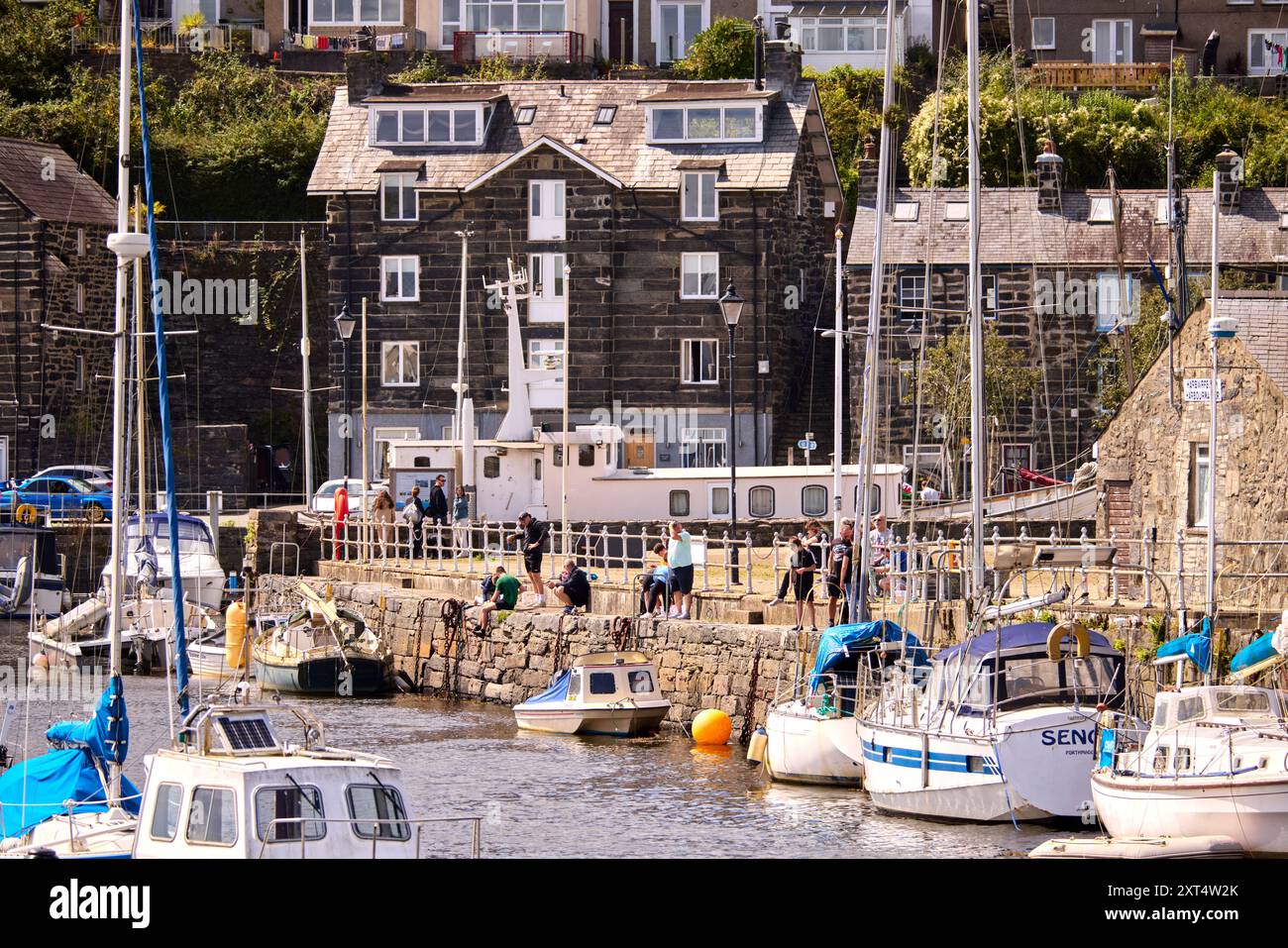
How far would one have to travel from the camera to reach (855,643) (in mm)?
25141

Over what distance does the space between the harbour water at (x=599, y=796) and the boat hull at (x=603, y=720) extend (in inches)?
9.1

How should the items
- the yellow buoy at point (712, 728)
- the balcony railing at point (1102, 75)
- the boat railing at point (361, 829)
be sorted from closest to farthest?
1. the boat railing at point (361, 829)
2. the yellow buoy at point (712, 728)
3. the balcony railing at point (1102, 75)

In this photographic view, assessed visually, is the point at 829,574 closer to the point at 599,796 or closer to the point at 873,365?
the point at 873,365

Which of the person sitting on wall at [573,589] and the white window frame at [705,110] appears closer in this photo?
the person sitting on wall at [573,589]

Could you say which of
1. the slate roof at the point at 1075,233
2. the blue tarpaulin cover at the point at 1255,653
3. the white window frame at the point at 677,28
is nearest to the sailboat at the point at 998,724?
the blue tarpaulin cover at the point at 1255,653

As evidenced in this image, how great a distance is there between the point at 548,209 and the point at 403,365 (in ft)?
17.0

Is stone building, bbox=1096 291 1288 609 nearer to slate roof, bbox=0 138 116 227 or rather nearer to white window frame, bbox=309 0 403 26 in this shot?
slate roof, bbox=0 138 116 227

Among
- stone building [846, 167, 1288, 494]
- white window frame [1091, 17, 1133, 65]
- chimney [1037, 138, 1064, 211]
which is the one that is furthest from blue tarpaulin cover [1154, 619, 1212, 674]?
white window frame [1091, 17, 1133, 65]

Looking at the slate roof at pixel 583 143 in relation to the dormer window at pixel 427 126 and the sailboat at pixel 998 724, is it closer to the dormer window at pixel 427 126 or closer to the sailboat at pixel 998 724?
the dormer window at pixel 427 126

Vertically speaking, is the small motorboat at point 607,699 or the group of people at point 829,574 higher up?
the group of people at point 829,574

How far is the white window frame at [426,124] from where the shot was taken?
52500 millimetres

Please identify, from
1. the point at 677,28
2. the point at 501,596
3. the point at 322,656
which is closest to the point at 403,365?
the point at 322,656

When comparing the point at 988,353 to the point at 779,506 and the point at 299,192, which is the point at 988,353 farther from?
the point at 299,192
